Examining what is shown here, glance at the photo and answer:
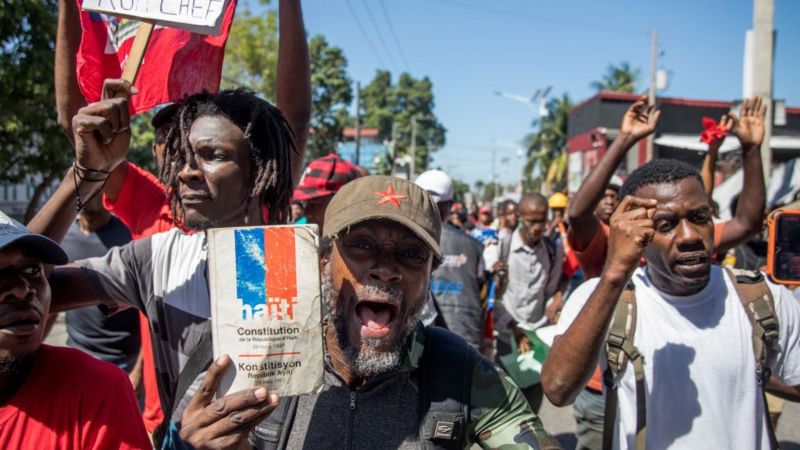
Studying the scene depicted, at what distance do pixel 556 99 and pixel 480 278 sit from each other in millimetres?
56167

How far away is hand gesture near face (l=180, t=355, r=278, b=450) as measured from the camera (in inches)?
52.7

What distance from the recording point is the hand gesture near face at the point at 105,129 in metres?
1.93

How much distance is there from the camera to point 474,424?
1.67 m

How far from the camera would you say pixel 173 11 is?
2.05m

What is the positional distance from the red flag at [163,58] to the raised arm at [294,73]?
0.23m

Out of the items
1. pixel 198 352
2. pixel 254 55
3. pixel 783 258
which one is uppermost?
pixel 254 55

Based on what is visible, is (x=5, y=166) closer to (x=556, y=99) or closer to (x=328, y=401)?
(x=328, y=401)

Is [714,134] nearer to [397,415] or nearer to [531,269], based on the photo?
[531,269]

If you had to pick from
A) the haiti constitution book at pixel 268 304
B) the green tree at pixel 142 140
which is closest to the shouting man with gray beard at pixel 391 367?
the haiti constitution book at pixel 268 304

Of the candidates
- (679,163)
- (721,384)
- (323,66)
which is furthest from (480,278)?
(323,66)

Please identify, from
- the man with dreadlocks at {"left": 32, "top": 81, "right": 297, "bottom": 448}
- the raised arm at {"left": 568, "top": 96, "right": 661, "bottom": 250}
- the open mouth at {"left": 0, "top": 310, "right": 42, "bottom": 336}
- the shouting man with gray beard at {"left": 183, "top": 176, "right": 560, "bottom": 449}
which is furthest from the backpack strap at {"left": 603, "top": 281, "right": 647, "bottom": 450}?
the open mouth at {"left": 0, "top": 310, "right": 42, "bottom": 336}

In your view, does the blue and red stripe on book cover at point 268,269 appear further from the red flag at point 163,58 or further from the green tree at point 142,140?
the green tree at point 142,140

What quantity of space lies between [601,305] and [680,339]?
1.71 feet

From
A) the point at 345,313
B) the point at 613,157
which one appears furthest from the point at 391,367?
the point at 613,157
